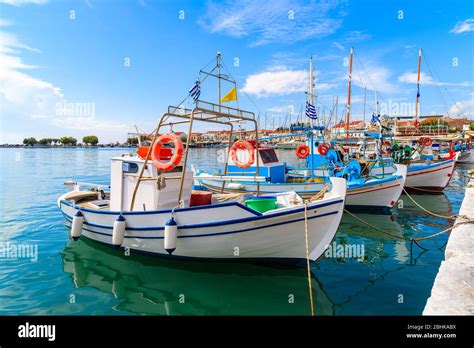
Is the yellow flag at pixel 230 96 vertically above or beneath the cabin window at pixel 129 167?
above

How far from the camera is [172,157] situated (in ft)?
21.6

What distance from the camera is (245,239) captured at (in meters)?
6.31

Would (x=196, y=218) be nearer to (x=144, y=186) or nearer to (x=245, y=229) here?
(x=245, y=229)

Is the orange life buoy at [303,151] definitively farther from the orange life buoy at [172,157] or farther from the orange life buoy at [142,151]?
the orange life buoy at [172,157]

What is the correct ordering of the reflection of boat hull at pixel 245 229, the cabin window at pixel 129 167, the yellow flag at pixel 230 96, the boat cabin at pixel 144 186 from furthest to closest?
the yellow flag at pixel 230 96 → the cabin window at pixel 129 167 → the boat cabin at pixel 144 186 → the reflection of boat hull at pixel 245 229

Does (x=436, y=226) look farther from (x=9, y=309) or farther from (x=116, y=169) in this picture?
(x=9, y=309)

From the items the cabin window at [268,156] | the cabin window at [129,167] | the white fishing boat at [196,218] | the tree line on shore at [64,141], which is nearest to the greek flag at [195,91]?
the white fishing boat at [196,218]

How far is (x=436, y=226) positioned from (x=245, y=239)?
876cm

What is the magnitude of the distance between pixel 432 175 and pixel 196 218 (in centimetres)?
1753

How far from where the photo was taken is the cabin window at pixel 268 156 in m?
14.4

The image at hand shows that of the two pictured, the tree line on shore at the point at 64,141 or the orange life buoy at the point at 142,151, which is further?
the tree line on shore at the point at 64,141

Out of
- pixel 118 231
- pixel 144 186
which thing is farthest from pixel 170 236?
pixel 144 186

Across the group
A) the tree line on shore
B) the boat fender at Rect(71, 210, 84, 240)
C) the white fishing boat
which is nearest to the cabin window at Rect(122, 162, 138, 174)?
the white fishing boat

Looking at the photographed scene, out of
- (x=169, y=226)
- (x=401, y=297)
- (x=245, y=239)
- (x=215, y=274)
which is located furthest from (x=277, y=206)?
(x=401, y=297)
